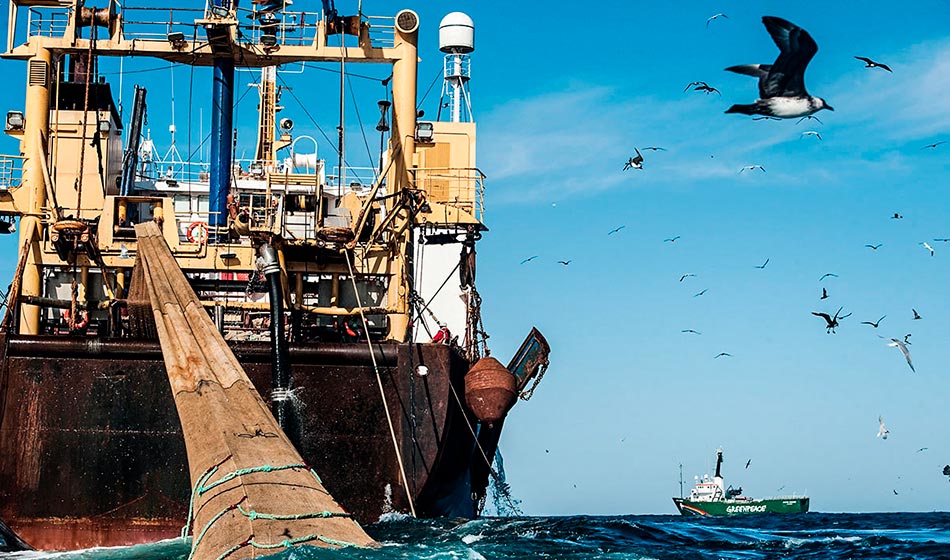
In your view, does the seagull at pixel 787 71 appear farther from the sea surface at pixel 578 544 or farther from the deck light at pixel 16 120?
the deck light at pixel 16 120

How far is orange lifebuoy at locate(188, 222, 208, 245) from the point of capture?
23889mm

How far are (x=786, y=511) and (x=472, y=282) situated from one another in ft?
173

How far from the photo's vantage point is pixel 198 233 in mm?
24906

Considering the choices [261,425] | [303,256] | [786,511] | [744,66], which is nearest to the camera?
[744,66]

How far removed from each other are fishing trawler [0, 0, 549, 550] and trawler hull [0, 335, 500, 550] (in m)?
0.03

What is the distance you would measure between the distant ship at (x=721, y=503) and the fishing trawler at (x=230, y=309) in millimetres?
44244

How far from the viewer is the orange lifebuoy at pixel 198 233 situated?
23889mm

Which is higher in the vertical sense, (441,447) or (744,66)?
(744,66)

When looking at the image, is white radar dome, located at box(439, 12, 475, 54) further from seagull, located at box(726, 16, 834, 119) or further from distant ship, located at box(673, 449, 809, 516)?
distant ship, located at box(673, 449, 809, 516)

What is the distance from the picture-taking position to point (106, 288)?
23.6 metres

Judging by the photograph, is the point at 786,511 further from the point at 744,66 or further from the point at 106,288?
the point at 744,66

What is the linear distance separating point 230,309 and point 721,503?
52.4 meters

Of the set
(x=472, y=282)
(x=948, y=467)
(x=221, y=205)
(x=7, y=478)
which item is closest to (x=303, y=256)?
(x=221, y=205)

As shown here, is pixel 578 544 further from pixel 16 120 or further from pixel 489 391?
pixel 16 120
